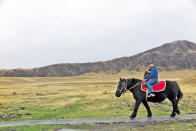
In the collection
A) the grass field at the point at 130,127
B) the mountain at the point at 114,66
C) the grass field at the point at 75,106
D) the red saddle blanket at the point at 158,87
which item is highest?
the mountain at the point at 114,66

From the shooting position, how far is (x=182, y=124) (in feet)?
34.6

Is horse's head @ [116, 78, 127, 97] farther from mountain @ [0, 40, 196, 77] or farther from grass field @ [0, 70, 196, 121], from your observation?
mountain @ [0, 40, 196, 77]

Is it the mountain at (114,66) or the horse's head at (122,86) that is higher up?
the mountain at (114,66)

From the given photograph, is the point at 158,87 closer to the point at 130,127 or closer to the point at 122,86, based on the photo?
the point at 122,86

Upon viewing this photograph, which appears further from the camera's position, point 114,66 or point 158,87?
point 114,66

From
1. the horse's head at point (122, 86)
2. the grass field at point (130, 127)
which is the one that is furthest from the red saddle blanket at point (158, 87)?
the grass field at point (130, 127)

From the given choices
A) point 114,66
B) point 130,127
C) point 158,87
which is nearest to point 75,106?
point 158,87

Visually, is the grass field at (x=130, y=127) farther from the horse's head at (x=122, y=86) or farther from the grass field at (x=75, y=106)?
the grass field at (x=75, y=106)

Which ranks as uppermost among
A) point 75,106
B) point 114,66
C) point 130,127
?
point 114,66

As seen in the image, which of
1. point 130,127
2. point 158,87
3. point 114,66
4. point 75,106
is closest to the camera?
point 130,127

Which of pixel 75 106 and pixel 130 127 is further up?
pixel 130 127

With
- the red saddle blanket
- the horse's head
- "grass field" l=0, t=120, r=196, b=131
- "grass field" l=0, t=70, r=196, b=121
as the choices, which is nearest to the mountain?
"grass field" l=0, t=70, r=196, b=121

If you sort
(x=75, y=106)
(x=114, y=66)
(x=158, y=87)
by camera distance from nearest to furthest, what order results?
(x=158, y=87), (x=75, y=106), (x=114, y=66)

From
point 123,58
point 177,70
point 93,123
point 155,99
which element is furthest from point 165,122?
point 123,58
